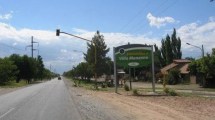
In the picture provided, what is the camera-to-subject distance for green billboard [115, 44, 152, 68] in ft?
138

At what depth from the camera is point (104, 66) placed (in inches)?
3765

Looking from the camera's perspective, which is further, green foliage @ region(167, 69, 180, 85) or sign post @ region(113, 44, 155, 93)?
green foliage @ region(167, 69, 180, 85)

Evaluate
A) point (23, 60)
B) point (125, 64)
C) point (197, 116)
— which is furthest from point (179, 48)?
point (197, 116)

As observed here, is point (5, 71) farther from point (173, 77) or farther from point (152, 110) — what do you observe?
point (152, 110)

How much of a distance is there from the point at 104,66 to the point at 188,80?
1879 cm

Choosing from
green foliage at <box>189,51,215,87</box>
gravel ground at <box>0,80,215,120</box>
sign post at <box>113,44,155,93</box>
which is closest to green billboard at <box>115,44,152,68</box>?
sign post at <box>113,44,155,93</box>

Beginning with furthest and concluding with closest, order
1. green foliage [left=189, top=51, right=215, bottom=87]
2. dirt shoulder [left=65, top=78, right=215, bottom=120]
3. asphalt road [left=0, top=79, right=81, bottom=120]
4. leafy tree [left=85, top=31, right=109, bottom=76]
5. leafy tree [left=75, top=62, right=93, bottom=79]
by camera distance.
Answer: leafy tree [left=75, top=62, right=93, bottom=79], leafy tree [left=85, top=31, right=109, bottom=76], green foliage [left=189, top=51, right=215, bottom=87], asphalt road [left=0, top=79, right=81, bottom=120], dirt shoulder [left=65, top=78, right=215, bottom=120]

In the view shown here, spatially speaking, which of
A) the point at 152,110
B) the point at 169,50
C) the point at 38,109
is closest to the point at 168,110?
the point at 152,110

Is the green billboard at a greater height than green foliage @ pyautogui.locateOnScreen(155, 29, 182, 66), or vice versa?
green foliage @ pyautogui.locateOnScreen(155, 29, 182, 66)

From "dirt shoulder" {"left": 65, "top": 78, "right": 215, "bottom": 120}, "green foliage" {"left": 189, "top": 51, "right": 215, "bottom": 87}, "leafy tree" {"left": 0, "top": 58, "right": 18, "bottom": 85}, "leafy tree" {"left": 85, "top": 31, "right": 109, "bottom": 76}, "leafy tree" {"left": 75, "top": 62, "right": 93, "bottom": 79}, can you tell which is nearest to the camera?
"dirt shoulder" {"left": 65, "top": 78, "right": 215, "bottom": 120}

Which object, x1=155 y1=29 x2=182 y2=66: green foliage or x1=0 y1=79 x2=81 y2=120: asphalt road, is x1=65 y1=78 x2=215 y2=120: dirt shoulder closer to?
x1=0 y1=79 x2=81 y2=120: asphalt road

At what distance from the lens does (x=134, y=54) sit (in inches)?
1656

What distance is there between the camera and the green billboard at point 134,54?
42.0m

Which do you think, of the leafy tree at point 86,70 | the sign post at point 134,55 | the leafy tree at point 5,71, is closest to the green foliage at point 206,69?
the sign post at point 134,55
